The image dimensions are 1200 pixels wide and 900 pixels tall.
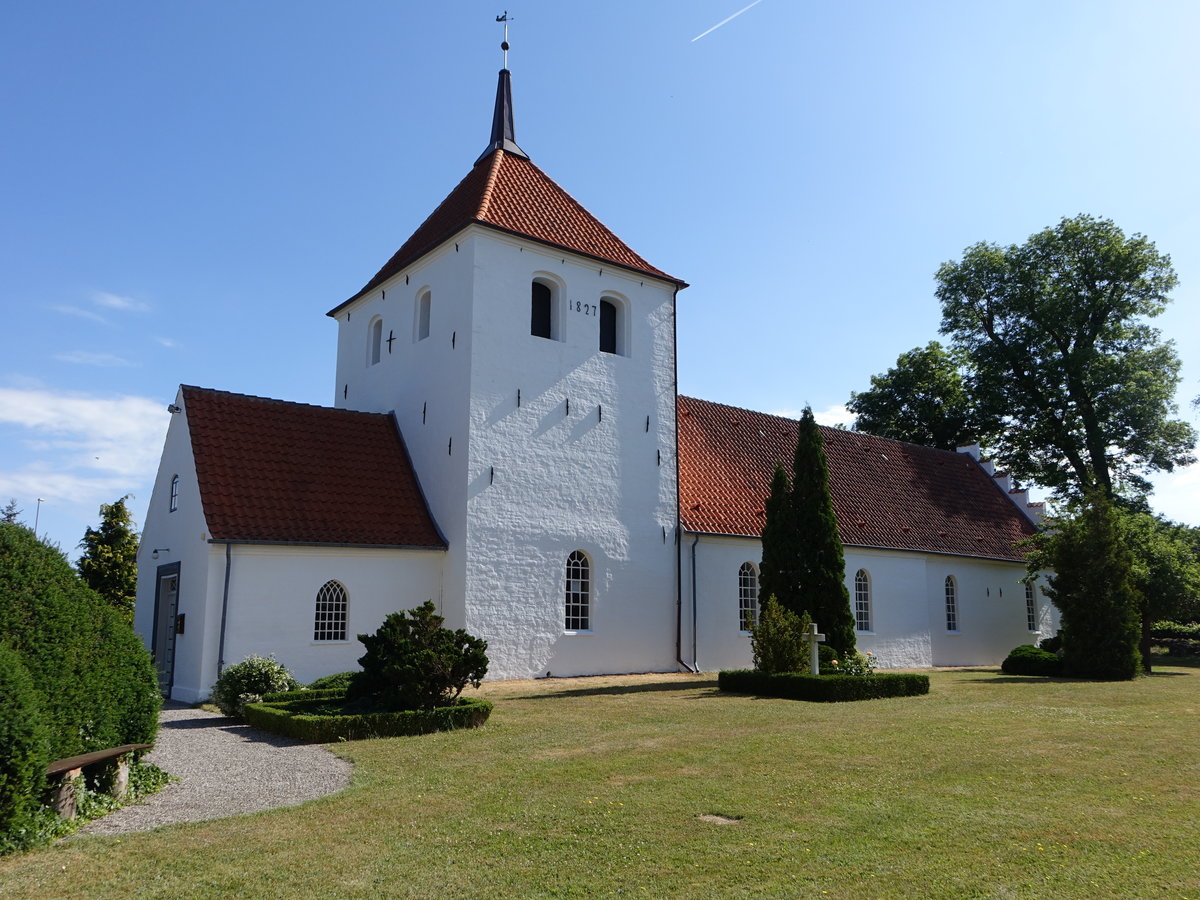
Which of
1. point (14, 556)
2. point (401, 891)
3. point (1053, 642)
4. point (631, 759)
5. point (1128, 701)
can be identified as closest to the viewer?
point (401, 891)

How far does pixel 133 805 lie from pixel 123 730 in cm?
69

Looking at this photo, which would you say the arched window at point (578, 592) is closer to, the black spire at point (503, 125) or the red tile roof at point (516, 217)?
the red tile roof at point (516, 217)

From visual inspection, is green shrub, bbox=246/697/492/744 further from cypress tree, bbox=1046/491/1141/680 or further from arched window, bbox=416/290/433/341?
cypress tree, bbox=1046/491/1141/680

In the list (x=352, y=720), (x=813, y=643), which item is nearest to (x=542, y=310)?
(x=813, y=643)

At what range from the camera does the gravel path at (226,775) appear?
7617 mm

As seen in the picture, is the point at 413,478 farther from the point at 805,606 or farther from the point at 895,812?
the point at 895,812

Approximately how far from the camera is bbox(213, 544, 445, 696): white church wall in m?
16.9

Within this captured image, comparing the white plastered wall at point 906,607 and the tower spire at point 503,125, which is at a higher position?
the tower spire at point 503,125

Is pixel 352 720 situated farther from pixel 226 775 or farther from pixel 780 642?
pixel 780 642

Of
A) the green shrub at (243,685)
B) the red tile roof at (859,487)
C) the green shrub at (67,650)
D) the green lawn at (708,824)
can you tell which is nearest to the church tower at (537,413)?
the red tile roof at (859,487)

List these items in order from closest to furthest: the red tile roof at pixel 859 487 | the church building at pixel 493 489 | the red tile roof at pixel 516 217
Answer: the church building at pixel 493 489, the red tile roof at pixel 516 217, the red tile roof at pixel 859 487

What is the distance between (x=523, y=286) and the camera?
831 inches

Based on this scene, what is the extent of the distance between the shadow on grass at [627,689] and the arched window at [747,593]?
142 inches

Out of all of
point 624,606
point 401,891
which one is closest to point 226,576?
point 624,606
